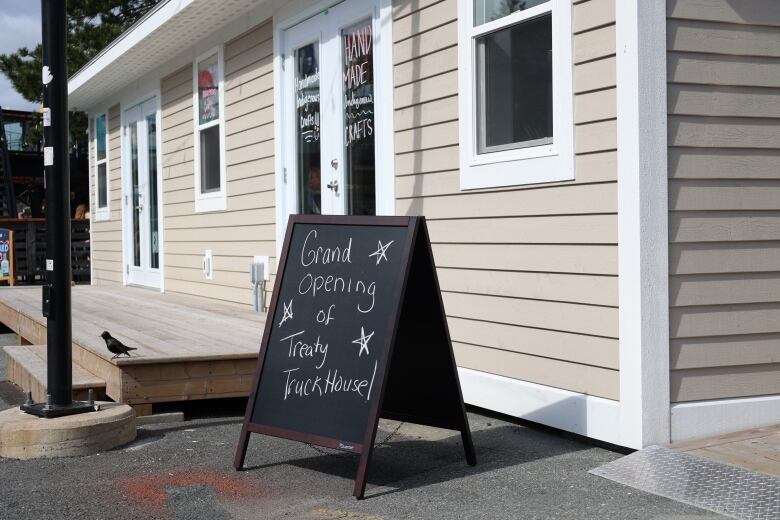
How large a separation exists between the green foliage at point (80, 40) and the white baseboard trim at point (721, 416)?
74.8ft

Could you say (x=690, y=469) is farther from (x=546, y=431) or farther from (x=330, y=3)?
(x=330, y=3)

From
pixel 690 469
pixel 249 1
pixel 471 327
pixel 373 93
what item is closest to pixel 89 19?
pixel 249 1

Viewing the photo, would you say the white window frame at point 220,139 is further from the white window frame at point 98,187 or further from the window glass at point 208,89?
the white window frame at point 98,187

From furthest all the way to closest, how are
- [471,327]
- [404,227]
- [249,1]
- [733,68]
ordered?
[249,1] < [471,327] < [733,68] < [404,227]

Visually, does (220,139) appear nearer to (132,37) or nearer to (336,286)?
(132,37)

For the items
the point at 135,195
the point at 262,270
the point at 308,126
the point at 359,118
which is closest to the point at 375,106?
the point at 359,118

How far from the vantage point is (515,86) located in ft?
16.8

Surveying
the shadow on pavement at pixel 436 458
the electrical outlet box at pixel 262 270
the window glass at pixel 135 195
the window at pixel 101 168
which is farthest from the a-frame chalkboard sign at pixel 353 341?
the window at pixel 101 168

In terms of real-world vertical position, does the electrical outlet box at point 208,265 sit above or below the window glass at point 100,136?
below

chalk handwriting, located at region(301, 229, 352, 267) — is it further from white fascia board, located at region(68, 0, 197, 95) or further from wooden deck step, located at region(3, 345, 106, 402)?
white fascia board, located at region(68, 0, 197, 95)

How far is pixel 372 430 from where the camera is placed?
12.3ft

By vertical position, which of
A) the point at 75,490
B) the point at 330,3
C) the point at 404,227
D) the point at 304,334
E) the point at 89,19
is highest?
the point at 89,19

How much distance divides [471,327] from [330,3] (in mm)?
3093

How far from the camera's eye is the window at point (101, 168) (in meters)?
14.0
